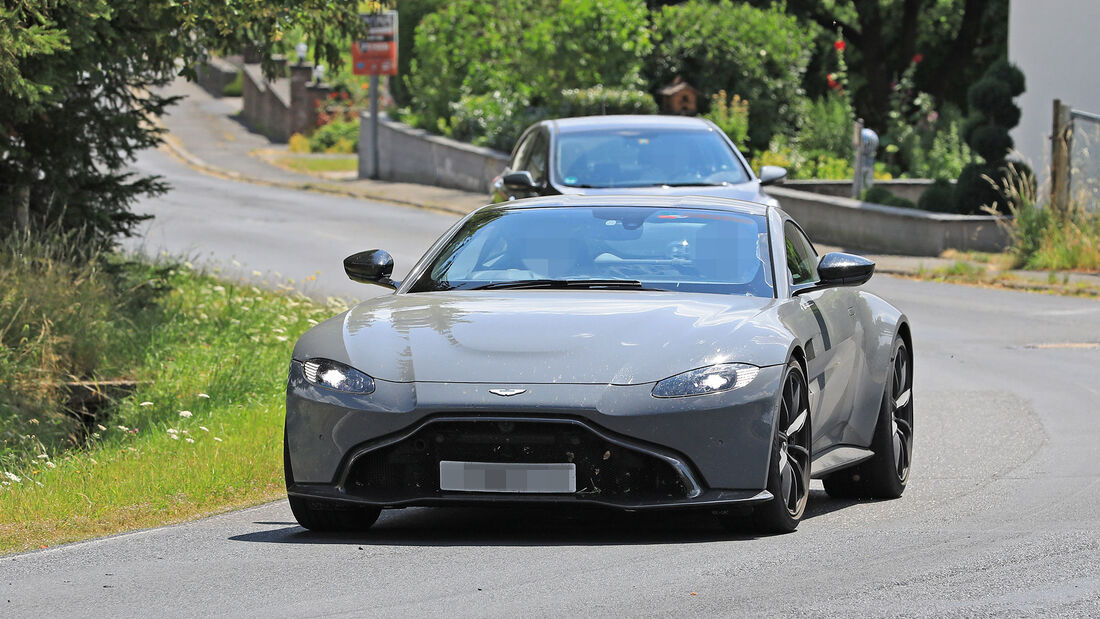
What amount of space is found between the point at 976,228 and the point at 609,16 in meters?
12.1

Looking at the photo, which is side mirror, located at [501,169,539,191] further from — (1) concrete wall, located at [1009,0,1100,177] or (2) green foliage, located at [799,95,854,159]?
(2) green foliage, located at [799,95,854,159]

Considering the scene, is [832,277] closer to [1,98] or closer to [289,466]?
[289,466]

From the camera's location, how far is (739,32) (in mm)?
34312

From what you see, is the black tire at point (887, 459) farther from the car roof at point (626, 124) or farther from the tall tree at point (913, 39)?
the tall tree at point (913, 39)

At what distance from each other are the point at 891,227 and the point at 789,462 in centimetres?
1721

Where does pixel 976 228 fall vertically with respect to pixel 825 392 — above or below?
below

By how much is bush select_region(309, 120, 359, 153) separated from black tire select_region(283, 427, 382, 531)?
39813 millimetres

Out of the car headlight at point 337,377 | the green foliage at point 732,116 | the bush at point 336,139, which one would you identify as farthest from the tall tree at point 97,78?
Answer: the bush at point 336,139

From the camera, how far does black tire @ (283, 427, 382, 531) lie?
729cm

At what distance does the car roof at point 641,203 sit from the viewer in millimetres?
8570

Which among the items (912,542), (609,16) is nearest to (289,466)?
A: (912,542)

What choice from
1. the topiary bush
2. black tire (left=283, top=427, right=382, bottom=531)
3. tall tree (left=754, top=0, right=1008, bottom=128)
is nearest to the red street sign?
tall tree (left=754, top=0, right=1008, bottom=128)

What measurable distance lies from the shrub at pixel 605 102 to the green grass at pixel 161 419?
14.5m

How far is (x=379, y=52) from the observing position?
37531mm
